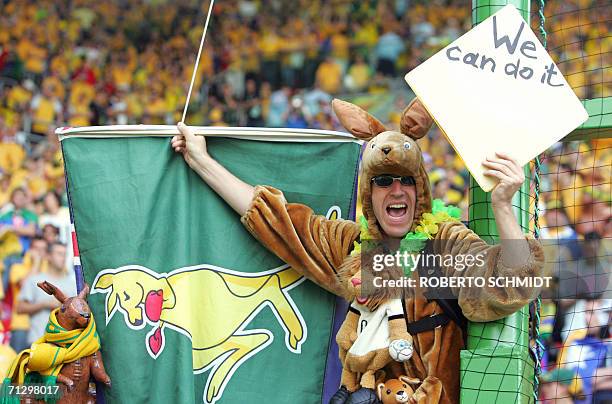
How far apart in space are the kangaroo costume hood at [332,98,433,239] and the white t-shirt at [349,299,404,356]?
310 millimetres

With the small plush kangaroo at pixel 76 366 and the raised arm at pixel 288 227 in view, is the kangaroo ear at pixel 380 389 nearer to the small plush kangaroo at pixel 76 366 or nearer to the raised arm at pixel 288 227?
the raised arm at pixel 288 227

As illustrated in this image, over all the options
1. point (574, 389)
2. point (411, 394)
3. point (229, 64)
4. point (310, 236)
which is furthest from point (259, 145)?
point (229, 64)

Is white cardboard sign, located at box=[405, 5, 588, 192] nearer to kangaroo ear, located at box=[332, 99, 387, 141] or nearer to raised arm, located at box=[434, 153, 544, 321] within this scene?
raised arm, located at box=[434, 153, 544, 321]

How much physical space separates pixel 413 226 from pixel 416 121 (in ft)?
1.37

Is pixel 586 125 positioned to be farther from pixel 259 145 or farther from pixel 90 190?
pixel 90 190

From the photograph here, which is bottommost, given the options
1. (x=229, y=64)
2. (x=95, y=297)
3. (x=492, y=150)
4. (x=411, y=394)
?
(x=411, y=394)

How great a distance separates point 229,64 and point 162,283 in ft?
32.3

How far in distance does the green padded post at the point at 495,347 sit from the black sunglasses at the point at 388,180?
10.3 inches

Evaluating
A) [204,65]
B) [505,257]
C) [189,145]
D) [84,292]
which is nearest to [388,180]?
[505,257]

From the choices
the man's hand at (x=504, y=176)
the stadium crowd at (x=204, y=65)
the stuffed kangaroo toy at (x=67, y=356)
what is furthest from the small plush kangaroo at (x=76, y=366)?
the stadium crowd at (x=204, y=65)

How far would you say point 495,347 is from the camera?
4023mm

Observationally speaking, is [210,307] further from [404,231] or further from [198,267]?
[404,231]

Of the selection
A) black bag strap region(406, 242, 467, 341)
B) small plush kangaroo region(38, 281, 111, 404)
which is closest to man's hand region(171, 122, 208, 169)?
small plush kangaroo region(38, 281, 111, 404)

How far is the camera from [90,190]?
15.5 ft
